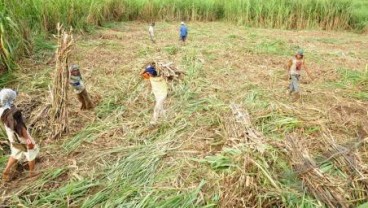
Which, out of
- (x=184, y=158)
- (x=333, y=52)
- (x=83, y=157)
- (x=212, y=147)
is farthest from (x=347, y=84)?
(x=83, y=157)

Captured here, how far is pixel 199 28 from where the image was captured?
11.7 metres

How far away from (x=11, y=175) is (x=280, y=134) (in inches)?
109

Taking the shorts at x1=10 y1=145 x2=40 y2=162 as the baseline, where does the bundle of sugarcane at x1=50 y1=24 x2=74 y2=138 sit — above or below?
above

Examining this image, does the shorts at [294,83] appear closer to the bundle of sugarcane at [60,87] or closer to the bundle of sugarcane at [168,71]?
the bundle of sugarcane at [168,71]

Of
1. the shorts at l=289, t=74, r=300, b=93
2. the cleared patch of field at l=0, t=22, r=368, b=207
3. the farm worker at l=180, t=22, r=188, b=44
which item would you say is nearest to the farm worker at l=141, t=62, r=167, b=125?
the cleared patch of field at l=0, t=22, r=368, b=207

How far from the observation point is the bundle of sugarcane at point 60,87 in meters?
4.54

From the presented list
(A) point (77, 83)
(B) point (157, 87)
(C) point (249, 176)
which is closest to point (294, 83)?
(B) point (157, 87)

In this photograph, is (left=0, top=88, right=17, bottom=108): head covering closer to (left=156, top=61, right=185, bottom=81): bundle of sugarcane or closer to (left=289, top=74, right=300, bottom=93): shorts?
(left=156, top=61, right=185, bottom=81): bundle of sugarcane

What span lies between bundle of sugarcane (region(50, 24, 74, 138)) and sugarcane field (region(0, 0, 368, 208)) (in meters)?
0.01

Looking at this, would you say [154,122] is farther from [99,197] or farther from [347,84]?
[347,84]

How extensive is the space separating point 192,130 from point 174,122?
0.31 m

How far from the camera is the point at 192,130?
4.41 m

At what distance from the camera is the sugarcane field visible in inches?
131

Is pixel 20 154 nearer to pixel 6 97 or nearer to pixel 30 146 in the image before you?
pixel 30 146
